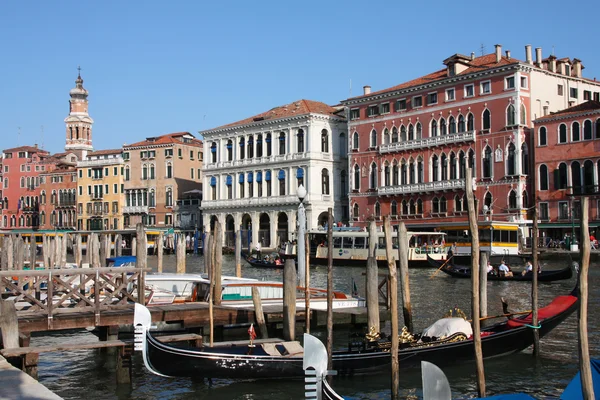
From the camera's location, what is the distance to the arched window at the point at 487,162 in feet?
119

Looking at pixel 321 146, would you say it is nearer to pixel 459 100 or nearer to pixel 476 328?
pixel 459 100

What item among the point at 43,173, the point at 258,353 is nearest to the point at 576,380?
the point at 258,353

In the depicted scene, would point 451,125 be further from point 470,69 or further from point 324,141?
point 324,141

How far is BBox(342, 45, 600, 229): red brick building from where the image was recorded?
Result: 3525 cm

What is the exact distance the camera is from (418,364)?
10.8 meters

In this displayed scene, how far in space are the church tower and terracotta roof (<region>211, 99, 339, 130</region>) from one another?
2555 centimetres

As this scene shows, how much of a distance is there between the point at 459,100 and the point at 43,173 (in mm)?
39708

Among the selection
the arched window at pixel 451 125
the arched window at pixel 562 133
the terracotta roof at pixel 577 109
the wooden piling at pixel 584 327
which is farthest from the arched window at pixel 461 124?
the wooden piling at pixel 584 327

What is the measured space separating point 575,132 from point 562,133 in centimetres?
55

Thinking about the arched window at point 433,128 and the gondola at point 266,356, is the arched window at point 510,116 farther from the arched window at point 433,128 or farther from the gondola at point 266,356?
the gondola at point 266,356

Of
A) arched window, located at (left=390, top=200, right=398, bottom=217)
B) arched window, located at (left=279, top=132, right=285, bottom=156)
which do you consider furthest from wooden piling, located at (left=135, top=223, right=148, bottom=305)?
arched window, located at (left=279, top=132, right=285, bottom=156)

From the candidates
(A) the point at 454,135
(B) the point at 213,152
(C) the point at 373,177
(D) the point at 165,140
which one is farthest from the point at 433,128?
(D) the point at 165,140

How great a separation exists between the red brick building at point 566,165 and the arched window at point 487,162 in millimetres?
2266

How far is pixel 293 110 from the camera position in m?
46.6
